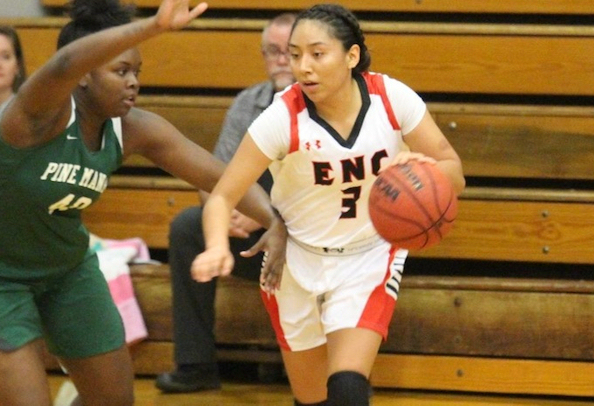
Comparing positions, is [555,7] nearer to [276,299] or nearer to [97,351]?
[276,299]

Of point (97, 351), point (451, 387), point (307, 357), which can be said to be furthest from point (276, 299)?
point (451, 387)

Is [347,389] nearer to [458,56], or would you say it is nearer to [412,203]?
[412,203]

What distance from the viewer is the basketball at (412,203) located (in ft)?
10.3

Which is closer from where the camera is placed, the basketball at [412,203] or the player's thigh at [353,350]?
the basketball at [412,203]

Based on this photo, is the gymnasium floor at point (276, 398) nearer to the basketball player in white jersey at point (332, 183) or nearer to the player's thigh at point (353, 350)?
the basketball player in white jersey at point (332, 183)

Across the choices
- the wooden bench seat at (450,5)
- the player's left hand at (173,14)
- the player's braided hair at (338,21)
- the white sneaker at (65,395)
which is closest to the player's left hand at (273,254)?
the player's braided hair at (338,21)

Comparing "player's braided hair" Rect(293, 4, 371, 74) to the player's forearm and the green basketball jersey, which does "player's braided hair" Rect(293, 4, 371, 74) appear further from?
the green basketball jersey

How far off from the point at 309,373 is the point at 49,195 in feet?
3.93

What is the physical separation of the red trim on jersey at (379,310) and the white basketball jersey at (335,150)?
7.6 inches

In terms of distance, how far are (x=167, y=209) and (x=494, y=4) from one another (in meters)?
2.10

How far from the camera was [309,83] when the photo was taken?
3.35 m

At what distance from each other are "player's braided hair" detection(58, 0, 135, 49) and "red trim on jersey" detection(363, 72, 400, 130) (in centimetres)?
86

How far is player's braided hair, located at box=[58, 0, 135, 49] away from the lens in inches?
132

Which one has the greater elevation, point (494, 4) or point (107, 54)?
point (107, 54)
